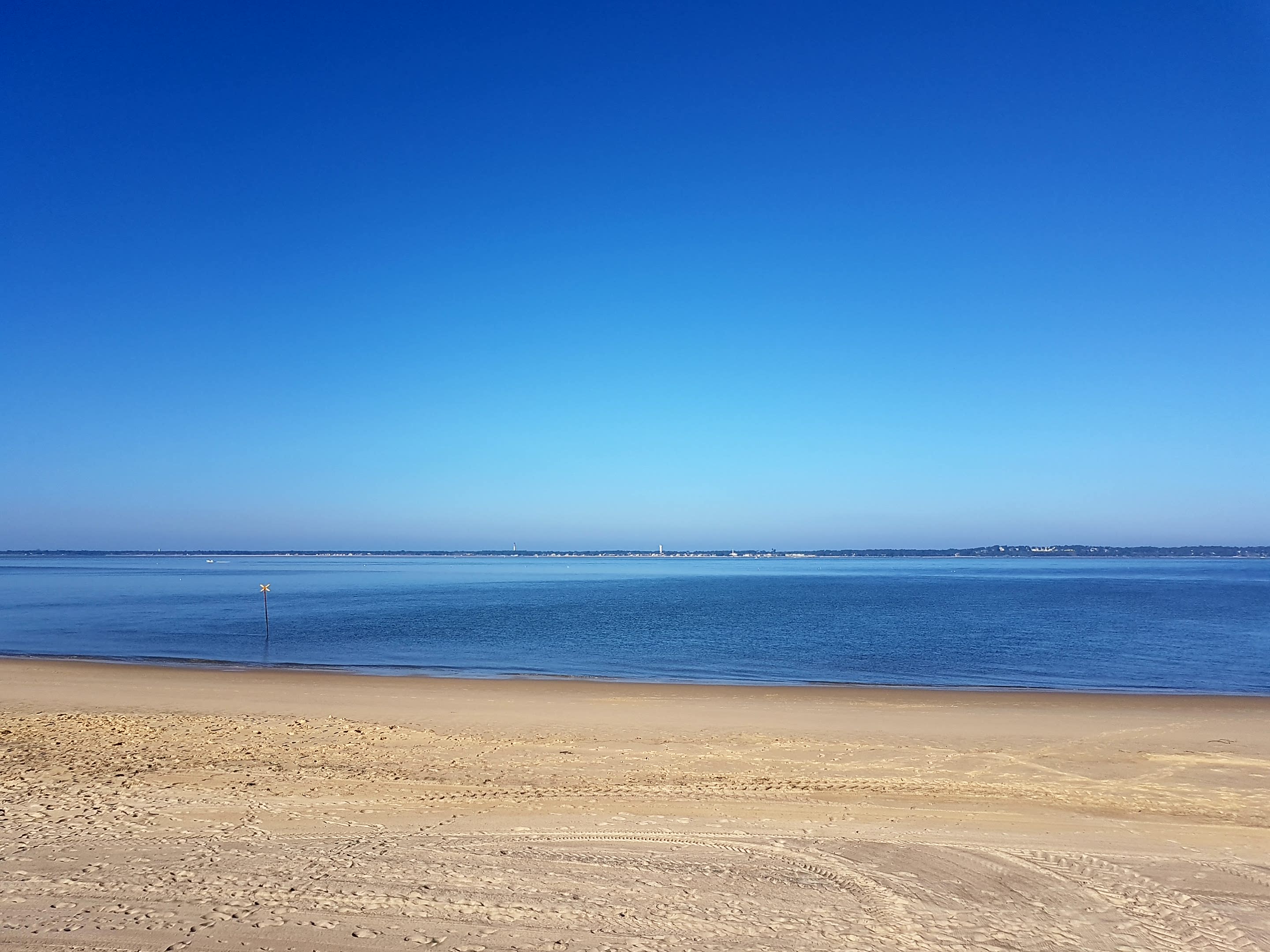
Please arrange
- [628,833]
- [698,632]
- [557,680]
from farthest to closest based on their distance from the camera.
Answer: [698,632] < [557,680] < [628,833]

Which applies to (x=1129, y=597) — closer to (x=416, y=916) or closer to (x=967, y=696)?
(x=967, y=696)

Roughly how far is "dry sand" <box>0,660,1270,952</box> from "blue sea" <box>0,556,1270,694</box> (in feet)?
32.1

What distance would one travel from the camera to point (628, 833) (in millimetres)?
A: 9141

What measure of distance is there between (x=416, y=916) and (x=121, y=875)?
3.08 metres

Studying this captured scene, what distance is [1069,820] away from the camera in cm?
994

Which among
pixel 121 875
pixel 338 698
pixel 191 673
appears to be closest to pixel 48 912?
pixel 121 875

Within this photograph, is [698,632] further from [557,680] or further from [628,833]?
[628,833]

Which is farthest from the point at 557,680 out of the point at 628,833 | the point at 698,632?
the point at 698,632

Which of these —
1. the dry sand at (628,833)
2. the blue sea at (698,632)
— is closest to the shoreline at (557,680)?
the blue sea at (698,632)

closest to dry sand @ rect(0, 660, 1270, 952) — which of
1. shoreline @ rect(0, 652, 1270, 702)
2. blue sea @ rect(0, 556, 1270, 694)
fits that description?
shoreline @ rect(0, 652, 1270, 702)

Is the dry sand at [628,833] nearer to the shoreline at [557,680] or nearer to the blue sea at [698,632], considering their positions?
the shoreline at [557,680]

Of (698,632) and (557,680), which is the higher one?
(557,680)

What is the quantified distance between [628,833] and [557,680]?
15.3 m

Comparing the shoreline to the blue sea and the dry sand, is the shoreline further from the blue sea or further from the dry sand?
the dry sand
